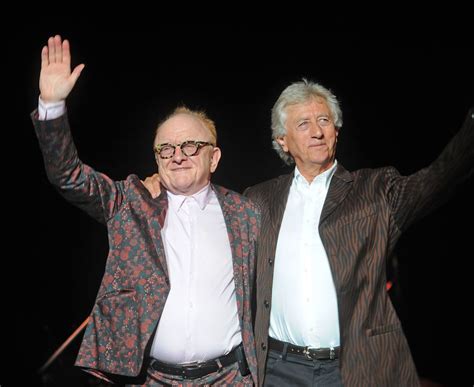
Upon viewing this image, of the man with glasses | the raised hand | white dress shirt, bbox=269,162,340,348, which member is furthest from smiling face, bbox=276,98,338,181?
the raised hand

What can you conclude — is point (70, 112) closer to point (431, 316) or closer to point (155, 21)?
point (155, 21)

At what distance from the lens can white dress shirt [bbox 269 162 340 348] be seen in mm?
2154

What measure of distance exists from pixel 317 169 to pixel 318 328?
0.68 meters

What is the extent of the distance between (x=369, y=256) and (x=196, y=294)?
0.68m

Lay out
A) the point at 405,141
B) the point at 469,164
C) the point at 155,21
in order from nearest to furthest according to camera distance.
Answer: the point at 469,164 < the point at 155,21 < the point at 405,141

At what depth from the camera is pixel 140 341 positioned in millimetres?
2045

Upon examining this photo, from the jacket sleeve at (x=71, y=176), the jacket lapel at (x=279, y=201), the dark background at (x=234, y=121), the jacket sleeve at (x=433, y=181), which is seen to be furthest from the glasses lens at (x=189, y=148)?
the dark background at (x=234, y=121)

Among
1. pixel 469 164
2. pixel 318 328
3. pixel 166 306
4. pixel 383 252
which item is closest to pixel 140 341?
pixel 166 306

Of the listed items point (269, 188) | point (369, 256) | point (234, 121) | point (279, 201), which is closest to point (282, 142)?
point (269, 188)

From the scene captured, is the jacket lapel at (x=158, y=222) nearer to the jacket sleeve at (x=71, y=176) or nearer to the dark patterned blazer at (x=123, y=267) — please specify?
the dark patterned blazer at (x=123, y=267)

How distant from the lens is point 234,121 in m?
3.97

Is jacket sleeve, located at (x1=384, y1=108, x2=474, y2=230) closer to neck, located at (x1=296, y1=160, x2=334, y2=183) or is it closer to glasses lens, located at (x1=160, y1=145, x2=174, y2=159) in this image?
neck, located at (x1=296, y1=160, x2=334, y2=183)

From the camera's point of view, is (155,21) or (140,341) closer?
(140,341)

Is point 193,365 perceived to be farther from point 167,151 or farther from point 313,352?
point 167,151
